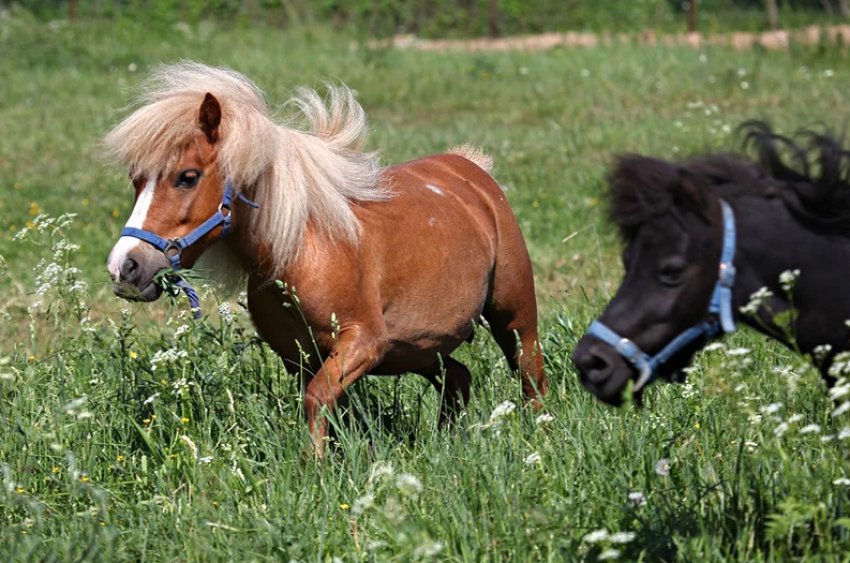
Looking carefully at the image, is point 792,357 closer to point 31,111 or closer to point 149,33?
point 31,111

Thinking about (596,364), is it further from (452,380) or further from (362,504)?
(452,380)

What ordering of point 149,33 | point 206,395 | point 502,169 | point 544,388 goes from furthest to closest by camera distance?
1. point 149,33
2. point 502,169
3. point 544,388
4. point 206,395

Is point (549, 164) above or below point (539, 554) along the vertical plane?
below

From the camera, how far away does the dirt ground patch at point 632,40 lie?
1853 cm

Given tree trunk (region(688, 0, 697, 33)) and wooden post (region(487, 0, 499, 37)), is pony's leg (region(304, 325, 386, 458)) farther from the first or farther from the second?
wooden post (region(487, 0, 499, 37))

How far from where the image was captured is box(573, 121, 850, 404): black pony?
3545 mm

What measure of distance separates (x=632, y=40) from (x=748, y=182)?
16.9 m

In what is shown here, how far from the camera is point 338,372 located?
4.83 meters

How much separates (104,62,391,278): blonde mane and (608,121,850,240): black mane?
5.15ft

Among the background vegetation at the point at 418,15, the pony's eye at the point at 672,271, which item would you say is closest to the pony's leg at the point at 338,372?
the pony's eye at the point at 672,271

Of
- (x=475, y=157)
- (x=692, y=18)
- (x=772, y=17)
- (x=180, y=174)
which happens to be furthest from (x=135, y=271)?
(x=772, y=17)

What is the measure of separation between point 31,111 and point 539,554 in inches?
507

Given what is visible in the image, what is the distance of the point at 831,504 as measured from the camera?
368 centimetres

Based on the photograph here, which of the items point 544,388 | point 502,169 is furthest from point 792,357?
point 502,169
